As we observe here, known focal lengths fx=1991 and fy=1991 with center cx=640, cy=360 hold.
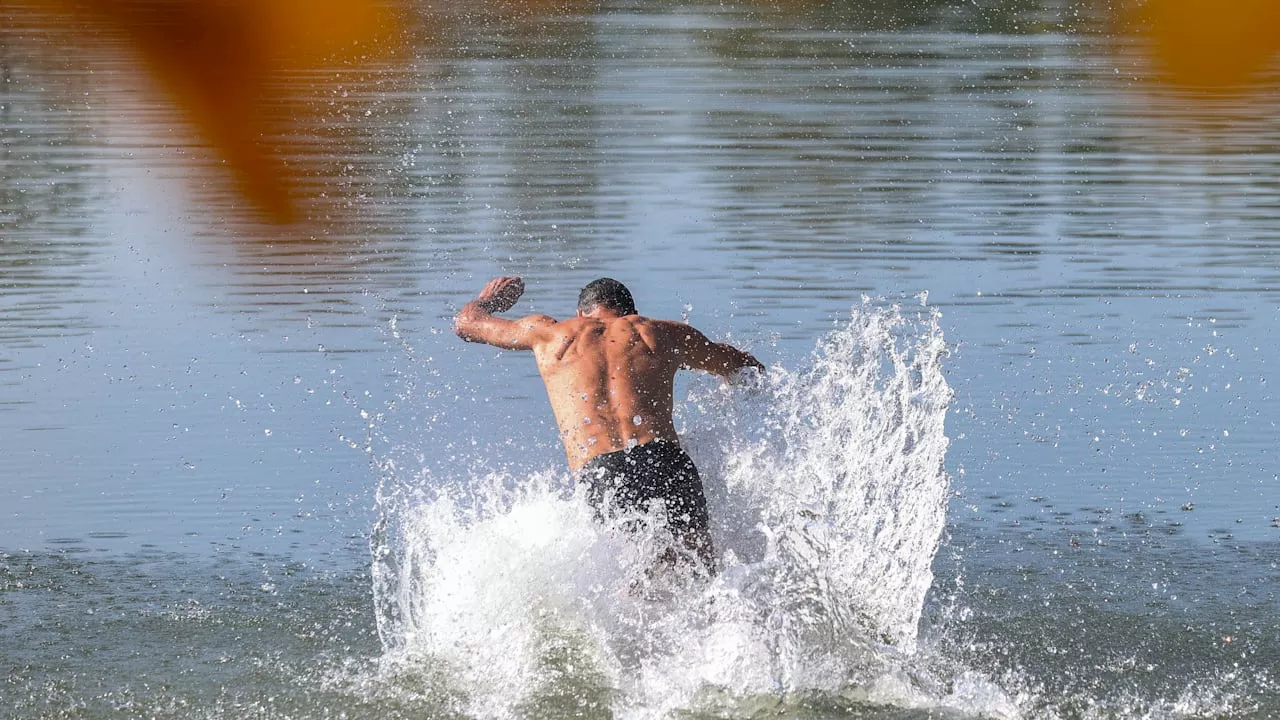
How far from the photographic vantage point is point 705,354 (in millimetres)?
8391

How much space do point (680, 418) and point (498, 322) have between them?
2781mm

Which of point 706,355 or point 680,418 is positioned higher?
point 706,355

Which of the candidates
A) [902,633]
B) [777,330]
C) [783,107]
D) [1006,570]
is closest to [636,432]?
[902,633]

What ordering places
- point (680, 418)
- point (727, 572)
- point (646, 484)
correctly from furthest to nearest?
point (680, 418), point (646, 484), point (727, 572)

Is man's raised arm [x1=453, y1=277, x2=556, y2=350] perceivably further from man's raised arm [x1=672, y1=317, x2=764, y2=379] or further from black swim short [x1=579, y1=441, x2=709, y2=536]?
black swim short [x1=579, y1=441, x2=709, y2=536]

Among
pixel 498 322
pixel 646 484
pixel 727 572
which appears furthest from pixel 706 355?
pixel 727 572

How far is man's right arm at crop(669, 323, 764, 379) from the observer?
27.2ft

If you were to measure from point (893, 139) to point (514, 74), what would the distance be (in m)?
6.42

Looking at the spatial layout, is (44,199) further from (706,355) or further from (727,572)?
(727,572)

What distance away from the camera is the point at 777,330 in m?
12.9

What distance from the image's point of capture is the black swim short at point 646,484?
7902 mm

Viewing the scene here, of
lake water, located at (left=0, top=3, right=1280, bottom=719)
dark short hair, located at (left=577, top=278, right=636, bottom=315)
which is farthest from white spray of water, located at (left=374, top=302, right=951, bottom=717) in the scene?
dark short hair, located at (left=577, top=278, right=636, bottom=315)

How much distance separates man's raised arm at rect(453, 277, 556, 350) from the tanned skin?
0.01 metres

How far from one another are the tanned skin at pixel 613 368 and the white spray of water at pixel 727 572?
0.26 meters
